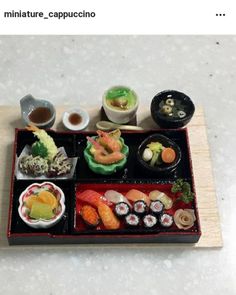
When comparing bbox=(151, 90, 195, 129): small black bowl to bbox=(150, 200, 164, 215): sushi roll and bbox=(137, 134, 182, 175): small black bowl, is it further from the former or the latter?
bbox=(150, 200, 164, 215): sushi roll

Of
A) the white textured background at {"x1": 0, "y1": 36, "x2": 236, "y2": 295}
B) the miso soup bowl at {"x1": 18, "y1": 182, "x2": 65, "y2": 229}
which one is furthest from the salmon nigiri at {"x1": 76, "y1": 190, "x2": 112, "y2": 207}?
the white textured background at {"x1": 0, "y1": 36, "x2": 236, "y2": 295}

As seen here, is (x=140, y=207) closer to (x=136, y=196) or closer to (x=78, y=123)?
(x=136, y=196)

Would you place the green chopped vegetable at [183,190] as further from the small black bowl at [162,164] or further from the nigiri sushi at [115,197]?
the nigiri sushi at [115,197]

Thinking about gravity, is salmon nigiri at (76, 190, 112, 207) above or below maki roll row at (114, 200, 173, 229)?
above

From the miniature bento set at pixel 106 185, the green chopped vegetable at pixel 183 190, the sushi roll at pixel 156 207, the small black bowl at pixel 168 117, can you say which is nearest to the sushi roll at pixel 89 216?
the miniature bento set at pixel 106 185

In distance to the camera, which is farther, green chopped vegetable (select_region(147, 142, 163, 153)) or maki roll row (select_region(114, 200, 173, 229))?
green chopped vegetable (select_region(147, 142, 163, 153))

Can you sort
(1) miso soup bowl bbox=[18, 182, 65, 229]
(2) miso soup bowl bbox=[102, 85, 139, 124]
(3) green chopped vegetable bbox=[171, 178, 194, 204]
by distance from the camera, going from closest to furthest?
(1) miso soup bowl bbox=[18, 182, 65, 229], (3) green chopped vegetable bbox=[171, 178, 194, 204], (2) miso soup bowl bbox=[102, 85, 139, 124]

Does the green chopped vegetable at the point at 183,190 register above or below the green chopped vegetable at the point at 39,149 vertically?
below
